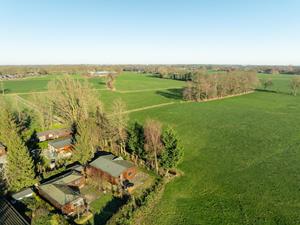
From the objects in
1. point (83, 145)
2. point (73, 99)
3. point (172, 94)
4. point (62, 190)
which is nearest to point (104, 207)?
point (62, 190)

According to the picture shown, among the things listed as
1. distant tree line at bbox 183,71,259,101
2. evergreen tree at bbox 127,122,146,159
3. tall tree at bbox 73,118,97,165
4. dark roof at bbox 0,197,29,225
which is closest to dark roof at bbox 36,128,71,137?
tall tree at bbox 73,118,97,165

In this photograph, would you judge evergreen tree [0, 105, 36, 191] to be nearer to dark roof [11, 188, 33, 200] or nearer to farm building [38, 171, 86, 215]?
dark roof [11, 188, 33, 200]

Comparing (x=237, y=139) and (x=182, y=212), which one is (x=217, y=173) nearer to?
(x=182, y=212)

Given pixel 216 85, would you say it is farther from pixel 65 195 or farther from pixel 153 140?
pixel 65 195

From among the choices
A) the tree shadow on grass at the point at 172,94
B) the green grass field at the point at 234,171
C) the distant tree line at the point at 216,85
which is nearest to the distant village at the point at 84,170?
the green grass field at the point at 234,171

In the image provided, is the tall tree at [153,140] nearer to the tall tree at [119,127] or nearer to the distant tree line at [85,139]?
the distant tree line at [85,139]

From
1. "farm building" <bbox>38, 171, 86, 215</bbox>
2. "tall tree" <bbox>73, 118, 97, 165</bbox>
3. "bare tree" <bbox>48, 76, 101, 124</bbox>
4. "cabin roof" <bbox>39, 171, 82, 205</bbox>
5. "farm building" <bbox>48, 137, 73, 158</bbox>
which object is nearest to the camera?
"farm building" <bbox>38, 171, 86, 215</bbox>

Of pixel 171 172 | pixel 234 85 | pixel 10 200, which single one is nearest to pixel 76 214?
pixel 10 200
